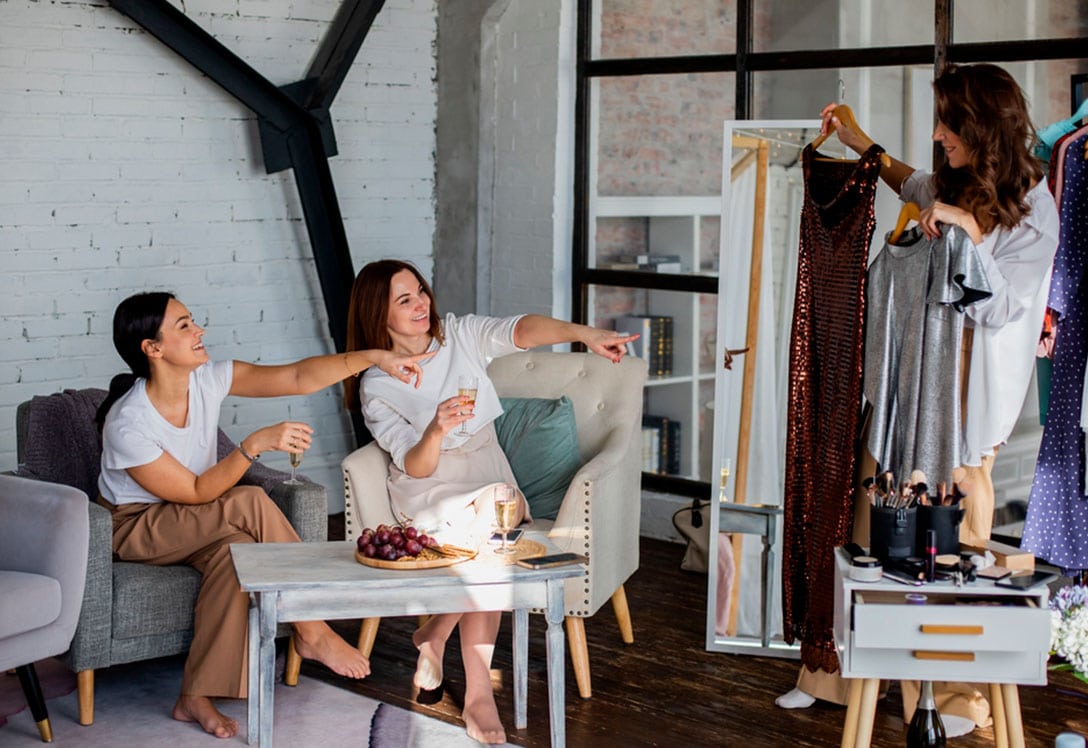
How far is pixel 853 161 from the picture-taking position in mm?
3496

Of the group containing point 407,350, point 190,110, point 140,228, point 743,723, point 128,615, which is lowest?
point 743,723

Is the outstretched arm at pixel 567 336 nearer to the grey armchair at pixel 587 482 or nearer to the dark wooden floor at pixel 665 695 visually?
the grey armchair at pixel 587 482

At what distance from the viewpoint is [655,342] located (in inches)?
211

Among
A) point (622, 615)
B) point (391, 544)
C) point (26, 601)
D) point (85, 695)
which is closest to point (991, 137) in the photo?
point (391, 544)

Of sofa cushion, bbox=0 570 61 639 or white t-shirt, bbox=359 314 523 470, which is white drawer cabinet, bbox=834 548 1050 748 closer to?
white t-shirt, bbox=359 314 523 470

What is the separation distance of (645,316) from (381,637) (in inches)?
72.1

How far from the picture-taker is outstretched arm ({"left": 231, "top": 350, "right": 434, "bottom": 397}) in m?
3.60

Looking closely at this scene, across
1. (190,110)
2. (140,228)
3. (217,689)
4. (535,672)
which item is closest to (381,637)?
(535,672)

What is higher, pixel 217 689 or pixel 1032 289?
pixel 1032 289

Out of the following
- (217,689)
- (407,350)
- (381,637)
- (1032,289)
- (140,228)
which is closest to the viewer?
(1032,289)

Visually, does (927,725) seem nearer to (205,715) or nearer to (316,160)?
(205,715)

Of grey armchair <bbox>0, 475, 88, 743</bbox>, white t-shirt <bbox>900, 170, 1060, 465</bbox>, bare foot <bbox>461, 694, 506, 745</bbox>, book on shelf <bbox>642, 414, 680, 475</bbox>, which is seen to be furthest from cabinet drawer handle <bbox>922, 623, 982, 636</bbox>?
book on shelf <bbox>642, 414, 680, 475</bbox>

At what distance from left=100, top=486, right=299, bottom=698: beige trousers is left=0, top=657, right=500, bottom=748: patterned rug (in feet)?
0.53

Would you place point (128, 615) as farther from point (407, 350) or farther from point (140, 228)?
point (140, 228)
